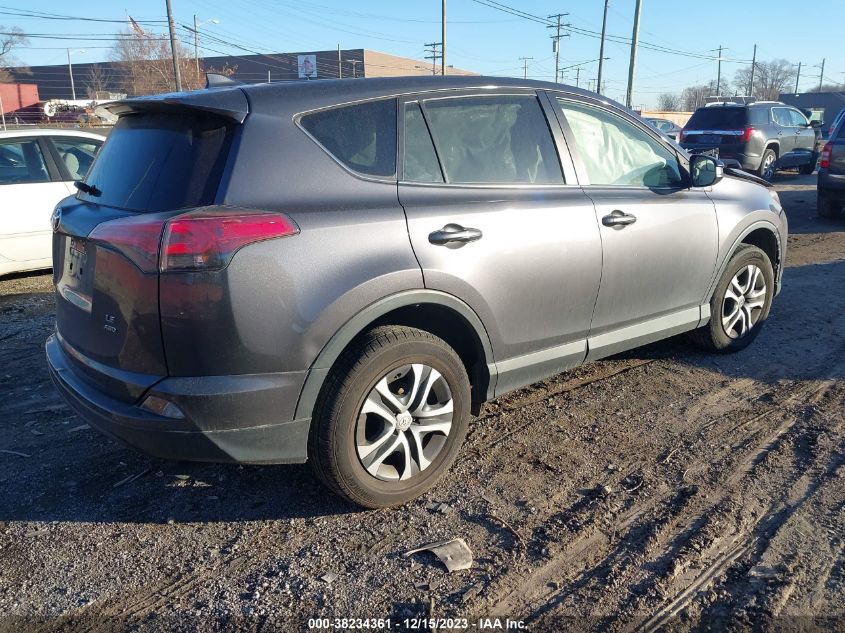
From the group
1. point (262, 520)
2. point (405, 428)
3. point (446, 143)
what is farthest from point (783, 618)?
point (446, 143)

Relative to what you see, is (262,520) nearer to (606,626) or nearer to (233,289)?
(233,289)

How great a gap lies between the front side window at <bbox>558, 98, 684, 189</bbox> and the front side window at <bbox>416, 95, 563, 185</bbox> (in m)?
0.27

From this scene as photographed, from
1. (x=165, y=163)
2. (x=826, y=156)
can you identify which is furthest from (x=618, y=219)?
(x=826, y=156)

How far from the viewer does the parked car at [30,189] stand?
22.9 ft

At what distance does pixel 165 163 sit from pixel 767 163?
16.6 metres

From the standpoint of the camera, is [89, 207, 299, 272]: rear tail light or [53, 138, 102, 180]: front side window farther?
[53, 138, 102, 180]: front side window

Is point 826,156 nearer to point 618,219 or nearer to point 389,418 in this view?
point 618,219

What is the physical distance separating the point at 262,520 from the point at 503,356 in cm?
135

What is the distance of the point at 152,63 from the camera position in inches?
2164

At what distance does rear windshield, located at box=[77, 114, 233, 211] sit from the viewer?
104 inches

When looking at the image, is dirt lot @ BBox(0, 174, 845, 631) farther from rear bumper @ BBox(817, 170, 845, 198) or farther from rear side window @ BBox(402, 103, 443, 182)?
rear bumper @ BBox(817, 170, 845, 198)

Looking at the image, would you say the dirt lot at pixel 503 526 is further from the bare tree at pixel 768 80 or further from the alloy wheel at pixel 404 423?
the bare tree at pixel 768 80

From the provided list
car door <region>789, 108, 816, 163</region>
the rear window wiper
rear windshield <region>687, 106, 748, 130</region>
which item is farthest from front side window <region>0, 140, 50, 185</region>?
car door <region>789, 108, 816, 163</region>

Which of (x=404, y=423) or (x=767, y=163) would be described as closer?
(x=404, y=423)
